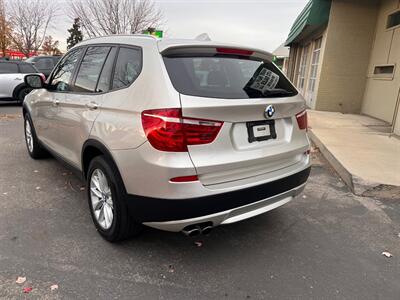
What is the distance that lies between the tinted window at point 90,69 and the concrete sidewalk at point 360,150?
3495 millimetres

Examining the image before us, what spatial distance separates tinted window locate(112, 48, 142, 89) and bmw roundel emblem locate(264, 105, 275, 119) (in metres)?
1.06

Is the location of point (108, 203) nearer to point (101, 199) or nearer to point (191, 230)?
point (101, 199)

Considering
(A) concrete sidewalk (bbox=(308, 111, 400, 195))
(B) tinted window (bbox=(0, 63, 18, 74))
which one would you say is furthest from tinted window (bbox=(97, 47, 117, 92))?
(B) tinted window (bbox=(0, 63, 18, 74))

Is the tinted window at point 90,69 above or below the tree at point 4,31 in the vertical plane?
below

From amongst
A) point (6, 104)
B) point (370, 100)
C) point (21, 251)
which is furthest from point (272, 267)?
point (6, 104)

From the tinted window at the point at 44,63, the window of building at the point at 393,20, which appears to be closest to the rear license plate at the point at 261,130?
the window of building at the point at 393,20

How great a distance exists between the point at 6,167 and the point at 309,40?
1450 cm

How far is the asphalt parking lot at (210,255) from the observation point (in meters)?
2.51

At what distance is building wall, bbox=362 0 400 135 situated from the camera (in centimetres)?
907

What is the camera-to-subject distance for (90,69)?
11.3 ft

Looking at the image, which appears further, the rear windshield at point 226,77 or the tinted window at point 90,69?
the tinted window at point 90,69

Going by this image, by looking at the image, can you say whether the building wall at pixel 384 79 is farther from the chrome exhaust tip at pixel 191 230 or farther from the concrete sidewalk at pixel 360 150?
the chrome exhaust tip at pixel 191 230

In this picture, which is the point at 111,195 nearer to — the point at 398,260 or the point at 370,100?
the point at 398,260

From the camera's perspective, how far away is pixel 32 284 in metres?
2.50
